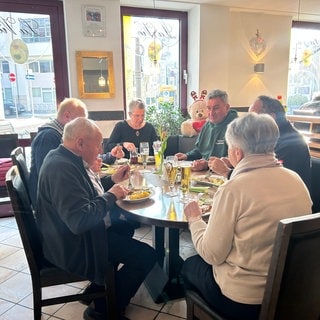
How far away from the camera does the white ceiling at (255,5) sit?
13.3ft

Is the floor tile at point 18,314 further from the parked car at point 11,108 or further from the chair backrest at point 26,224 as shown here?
the parked car at point 11,108

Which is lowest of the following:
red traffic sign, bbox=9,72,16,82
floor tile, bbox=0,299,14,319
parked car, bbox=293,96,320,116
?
floor tile, bbox=0,299,14,319

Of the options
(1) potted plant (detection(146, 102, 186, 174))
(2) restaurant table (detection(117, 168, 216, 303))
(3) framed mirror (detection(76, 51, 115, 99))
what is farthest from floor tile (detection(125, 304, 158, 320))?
(3) framed mirror (detection(76, 51, 115, 99))

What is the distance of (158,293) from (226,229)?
1081 millimetres

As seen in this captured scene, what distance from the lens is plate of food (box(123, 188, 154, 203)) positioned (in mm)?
1585

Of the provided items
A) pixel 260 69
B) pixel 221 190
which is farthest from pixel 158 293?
pixel 260 69

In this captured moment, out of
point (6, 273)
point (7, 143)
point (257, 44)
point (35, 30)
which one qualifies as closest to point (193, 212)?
point (6, 273)

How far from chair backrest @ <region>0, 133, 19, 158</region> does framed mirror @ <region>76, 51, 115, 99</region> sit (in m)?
1.15

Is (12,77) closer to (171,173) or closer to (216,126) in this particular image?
(216,126)

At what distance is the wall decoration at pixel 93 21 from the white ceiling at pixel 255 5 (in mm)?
400

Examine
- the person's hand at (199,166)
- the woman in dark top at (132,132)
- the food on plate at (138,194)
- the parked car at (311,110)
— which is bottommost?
the food on plate at (138,194)

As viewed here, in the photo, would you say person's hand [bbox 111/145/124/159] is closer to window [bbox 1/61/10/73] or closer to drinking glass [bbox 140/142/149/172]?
drinking glass [bbox 140/142/149/172]

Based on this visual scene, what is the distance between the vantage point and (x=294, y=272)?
101 centimetres

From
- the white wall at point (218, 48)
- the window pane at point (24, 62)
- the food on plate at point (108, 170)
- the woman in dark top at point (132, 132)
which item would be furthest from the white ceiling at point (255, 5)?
the food on plate at point (108, 170)
